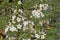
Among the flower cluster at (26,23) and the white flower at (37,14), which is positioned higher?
the white flower at (37,14)

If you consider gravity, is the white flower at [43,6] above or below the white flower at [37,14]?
above

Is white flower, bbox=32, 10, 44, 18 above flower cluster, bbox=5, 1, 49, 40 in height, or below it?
above

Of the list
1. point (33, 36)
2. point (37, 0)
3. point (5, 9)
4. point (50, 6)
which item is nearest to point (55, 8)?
point (50, 6)

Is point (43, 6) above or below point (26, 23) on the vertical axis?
above

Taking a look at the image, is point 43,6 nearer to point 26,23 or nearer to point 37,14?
point 37,14

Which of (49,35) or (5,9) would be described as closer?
(49,35)

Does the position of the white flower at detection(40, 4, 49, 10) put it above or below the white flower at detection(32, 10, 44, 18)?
above

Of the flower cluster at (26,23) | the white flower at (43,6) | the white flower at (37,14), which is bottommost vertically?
the flower cluster at (26,23)

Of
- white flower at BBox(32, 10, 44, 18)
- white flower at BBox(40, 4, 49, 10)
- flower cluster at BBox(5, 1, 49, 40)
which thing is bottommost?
flower cluster at BBox(5, 1, 49, 40)

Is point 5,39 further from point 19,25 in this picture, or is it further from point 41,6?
point 41,6

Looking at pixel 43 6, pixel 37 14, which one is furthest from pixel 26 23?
pixel 43 6

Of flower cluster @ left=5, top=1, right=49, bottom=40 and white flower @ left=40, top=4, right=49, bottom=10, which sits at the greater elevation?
white flower @ left=40, top=4, right=49, bottom=10
